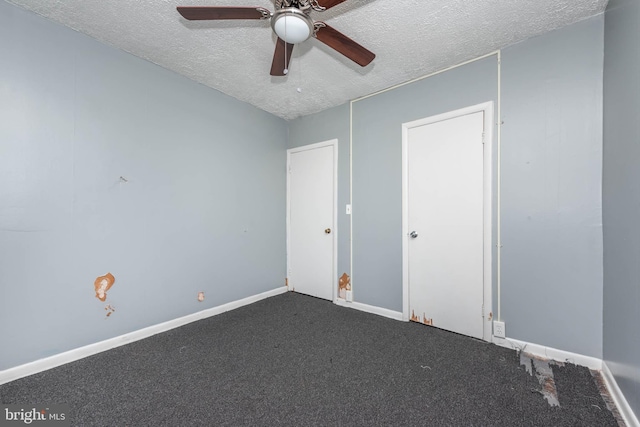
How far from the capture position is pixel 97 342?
6.81ft

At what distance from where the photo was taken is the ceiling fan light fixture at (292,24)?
1.46 meters

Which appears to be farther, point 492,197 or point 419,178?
point 419,178

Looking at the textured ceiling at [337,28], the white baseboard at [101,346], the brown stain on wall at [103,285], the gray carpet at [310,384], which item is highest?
the textured ceiling at [337,28]

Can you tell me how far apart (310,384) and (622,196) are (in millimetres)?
2232

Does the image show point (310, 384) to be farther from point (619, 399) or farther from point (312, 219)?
point (312, 219)

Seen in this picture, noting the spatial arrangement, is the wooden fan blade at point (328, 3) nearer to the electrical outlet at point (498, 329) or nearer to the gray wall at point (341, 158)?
the gray wall at point (341, 158)

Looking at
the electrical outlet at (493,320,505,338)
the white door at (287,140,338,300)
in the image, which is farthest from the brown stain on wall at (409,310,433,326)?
the white door at (287,140,338,300)

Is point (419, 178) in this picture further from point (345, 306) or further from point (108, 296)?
point (108, 296)

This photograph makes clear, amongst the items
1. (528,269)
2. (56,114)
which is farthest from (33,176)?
(528,269)

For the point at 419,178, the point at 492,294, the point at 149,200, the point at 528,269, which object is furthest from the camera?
the point at 419,178

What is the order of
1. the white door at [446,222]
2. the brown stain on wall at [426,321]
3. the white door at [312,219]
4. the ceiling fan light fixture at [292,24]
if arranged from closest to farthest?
1. the ceiling fan light fixture at [292,24]
2. the white door at [446,222]
3. the brown stain on wall at [426,321]
4. the white door at [312,219]

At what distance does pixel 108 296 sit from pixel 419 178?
302 centimetres

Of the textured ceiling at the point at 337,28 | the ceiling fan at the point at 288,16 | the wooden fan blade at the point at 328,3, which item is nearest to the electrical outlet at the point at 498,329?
the textured ceiling at the point at 337,28

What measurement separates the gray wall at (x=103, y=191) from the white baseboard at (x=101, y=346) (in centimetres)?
5
